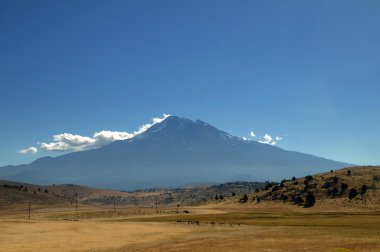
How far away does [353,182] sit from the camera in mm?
133750

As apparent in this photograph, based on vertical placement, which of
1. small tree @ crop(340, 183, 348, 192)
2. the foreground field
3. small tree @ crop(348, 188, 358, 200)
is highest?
small tree @ crop(340, 183, 348, 192)

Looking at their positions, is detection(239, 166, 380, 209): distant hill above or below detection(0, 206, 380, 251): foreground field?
above

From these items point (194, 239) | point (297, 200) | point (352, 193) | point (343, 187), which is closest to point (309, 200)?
point (297, 200)

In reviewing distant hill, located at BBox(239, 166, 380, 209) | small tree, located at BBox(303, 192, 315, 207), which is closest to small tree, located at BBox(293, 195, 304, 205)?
distant hill, located at BBox(239, 166, 380, 209)

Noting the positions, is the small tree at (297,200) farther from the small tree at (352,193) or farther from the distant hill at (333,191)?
the small tree at (352,193)

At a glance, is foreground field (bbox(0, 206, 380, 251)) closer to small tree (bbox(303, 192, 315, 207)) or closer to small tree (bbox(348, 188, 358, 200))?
small tree (bbox(303, 192, 315, 207))

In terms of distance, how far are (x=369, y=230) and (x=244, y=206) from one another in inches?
3163

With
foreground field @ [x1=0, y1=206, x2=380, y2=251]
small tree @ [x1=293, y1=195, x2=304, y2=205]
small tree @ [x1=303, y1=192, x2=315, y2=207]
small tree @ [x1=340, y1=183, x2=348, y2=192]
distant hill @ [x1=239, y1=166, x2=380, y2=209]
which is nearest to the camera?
foreground field @ [x1=0, y1=206, x2=380, y2=251]

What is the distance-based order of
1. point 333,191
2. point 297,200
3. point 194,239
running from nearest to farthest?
point 194,239
point 333,191
point 297,200

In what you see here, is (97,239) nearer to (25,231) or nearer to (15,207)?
(25,231)

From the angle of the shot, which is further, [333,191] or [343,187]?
[343,187]

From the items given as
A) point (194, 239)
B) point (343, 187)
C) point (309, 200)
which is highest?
point (343, 187)

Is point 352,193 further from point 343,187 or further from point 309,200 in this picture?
point 309,200

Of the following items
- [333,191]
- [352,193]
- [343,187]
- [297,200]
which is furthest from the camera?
[297,200]
